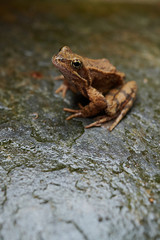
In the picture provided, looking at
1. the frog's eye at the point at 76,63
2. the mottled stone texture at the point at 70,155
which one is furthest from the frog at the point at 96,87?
the mottled stone texture at the point at 70,155

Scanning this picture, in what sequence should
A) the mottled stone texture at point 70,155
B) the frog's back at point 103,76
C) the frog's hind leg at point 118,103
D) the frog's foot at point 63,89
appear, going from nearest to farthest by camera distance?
the mottled stone texture at point 70,155 → the frog's hind leg at point 118,103 → the frog's back at point 103,76 → the frog's foot at point 63,89

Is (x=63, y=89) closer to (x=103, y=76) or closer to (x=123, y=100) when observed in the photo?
(x=103, y=76)

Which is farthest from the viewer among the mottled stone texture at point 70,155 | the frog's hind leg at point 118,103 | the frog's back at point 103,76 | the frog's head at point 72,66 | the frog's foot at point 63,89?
the frog's foot at point 63,89

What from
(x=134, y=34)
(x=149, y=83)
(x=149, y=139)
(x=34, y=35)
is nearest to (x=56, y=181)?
(x=149, y=139)

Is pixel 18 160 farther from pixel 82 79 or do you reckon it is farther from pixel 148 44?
pixel 148 44

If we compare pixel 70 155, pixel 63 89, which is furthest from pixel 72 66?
pixel 70 155

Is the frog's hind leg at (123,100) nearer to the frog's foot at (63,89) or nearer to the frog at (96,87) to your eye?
the frog at (96,87)
